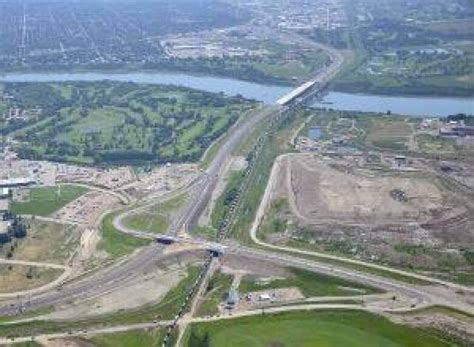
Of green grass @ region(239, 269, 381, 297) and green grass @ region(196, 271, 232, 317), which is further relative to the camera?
green grass @ region(239, 269, 381, 297)

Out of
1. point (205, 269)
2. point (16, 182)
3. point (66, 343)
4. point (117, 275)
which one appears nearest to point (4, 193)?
point (16, 182)

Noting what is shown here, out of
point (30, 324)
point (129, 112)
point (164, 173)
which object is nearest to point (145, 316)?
point (30, 324)

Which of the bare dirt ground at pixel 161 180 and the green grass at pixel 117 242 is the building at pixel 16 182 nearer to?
the bare dirt ground at pixel 161 180

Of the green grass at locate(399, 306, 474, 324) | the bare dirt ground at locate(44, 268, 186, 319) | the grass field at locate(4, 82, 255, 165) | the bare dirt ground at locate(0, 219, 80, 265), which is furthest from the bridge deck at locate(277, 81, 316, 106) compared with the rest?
the green grass at locate(399, 306, 474, 324)

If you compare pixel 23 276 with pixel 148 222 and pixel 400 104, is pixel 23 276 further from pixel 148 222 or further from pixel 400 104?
pixel 400 104

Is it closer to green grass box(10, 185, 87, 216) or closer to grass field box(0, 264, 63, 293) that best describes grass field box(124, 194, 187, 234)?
green grass box(10, 185, 87, 216)

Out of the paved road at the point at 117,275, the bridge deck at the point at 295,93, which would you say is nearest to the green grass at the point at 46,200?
the paved road at the point at 117,275
